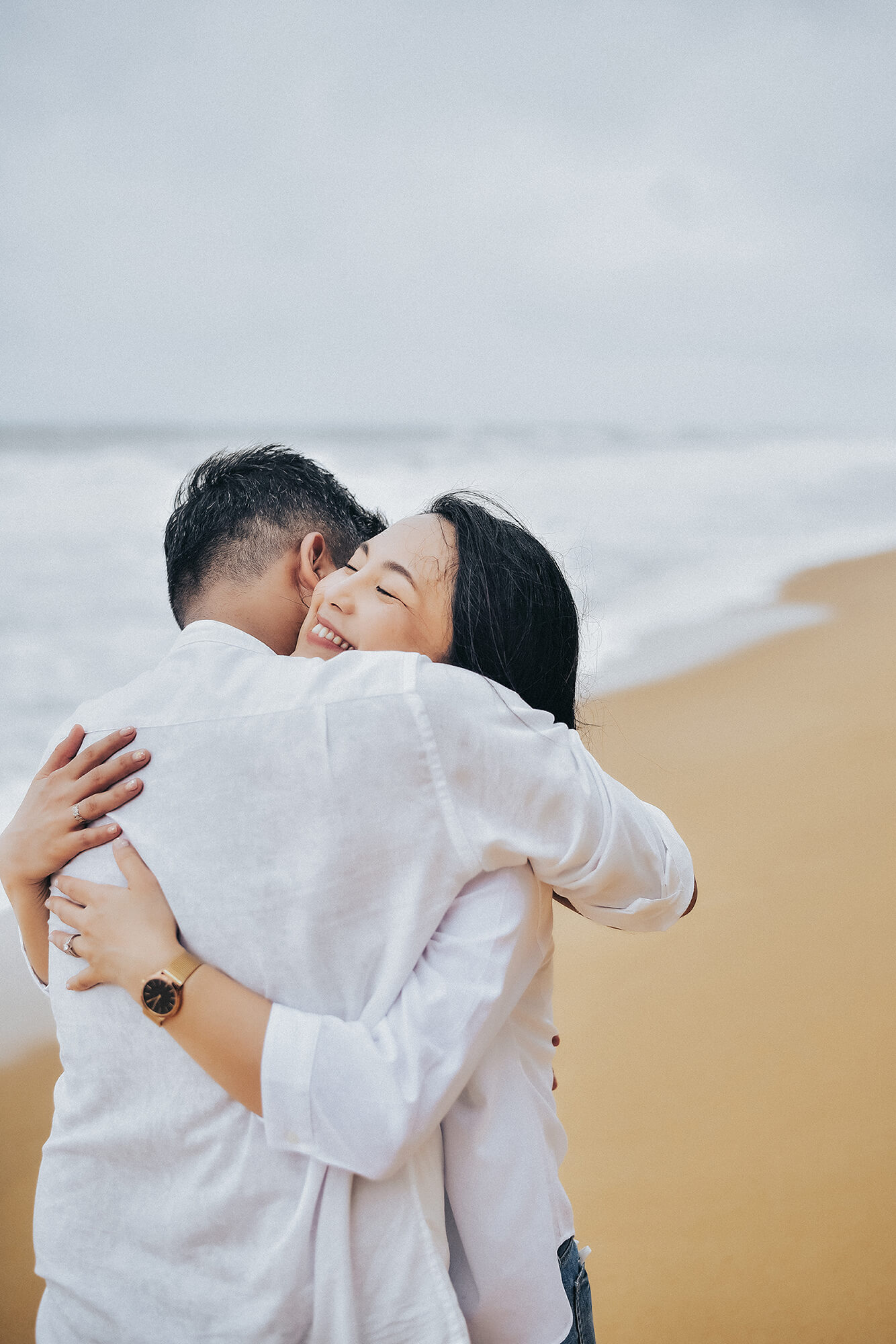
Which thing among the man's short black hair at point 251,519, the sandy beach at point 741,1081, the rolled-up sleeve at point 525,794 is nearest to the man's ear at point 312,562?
the man's short black hair at point 251,519

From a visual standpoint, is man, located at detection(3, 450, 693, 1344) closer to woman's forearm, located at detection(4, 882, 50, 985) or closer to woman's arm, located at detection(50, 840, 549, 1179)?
woman's arm, located at detection(50, 840, 549, 1179)

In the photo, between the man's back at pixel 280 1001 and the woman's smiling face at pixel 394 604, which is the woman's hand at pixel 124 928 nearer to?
the man's back at pixel 280 1001

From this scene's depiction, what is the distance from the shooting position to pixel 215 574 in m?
1.61

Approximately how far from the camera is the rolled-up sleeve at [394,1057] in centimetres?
95

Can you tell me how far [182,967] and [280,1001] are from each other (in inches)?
4.1

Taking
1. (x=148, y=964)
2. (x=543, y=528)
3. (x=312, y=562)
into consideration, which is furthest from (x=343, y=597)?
(x=543, y=528)

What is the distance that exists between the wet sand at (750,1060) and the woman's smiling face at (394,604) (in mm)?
1837

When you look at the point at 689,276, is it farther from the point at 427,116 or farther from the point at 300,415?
the point at 300,415

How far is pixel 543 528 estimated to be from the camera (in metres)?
10.4

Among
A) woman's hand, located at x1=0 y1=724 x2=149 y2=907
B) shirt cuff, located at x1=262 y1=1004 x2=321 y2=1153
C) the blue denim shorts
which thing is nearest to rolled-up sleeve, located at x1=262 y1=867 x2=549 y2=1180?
shirt cuff, located at x1=262 y1=1004 x2=321 y2=1153

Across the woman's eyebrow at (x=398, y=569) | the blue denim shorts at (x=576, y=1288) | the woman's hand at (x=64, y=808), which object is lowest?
the blue denim shorts at (x=576, y=1288)

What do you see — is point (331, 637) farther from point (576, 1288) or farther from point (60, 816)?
point (576, 1288)

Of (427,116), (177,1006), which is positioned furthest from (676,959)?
(427,116)

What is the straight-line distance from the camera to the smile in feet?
4.40
